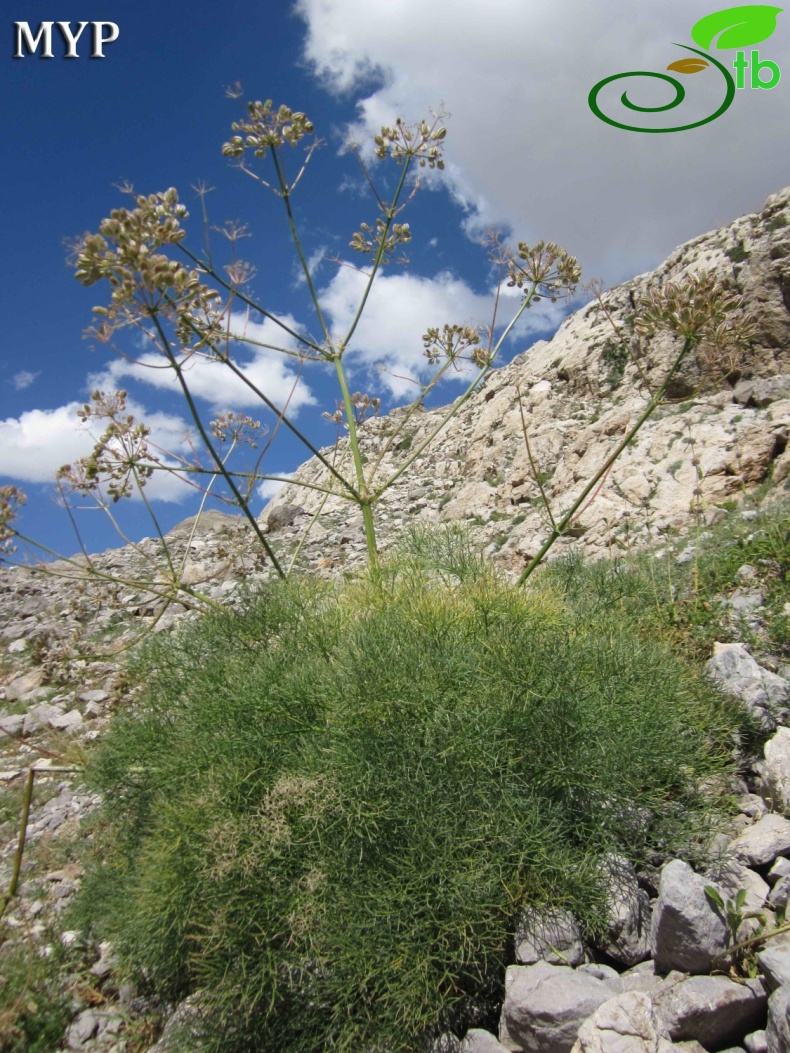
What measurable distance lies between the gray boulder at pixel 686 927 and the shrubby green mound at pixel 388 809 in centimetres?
29

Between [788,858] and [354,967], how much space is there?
2.03 meters

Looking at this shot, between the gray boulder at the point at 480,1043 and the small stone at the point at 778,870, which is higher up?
the small stone at the point at 778,870

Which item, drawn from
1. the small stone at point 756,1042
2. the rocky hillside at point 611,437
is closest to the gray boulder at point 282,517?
the rocky hillside at point 611,437

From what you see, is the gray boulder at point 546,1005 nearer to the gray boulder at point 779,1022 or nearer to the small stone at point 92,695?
the gray boulder at point 779,1022

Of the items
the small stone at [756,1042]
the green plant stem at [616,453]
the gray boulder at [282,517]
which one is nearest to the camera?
the small stone at [756,1042]

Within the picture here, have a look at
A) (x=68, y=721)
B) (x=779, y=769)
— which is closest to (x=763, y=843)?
(x=779, y=769)

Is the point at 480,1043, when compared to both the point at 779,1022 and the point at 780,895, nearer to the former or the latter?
the point at 779,1022

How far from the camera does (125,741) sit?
3936 mm

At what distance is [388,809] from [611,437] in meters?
9.29

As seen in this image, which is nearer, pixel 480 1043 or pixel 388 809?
pixel 480 1043

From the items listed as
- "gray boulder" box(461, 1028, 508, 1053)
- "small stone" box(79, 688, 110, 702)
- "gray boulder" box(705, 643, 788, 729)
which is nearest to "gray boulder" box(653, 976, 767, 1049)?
"gray boulder" box(461, 1028, 508, 1053)

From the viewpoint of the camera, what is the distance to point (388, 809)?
287 centimetres

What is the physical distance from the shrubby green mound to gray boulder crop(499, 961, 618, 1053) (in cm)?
18

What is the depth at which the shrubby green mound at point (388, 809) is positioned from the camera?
271 cm
